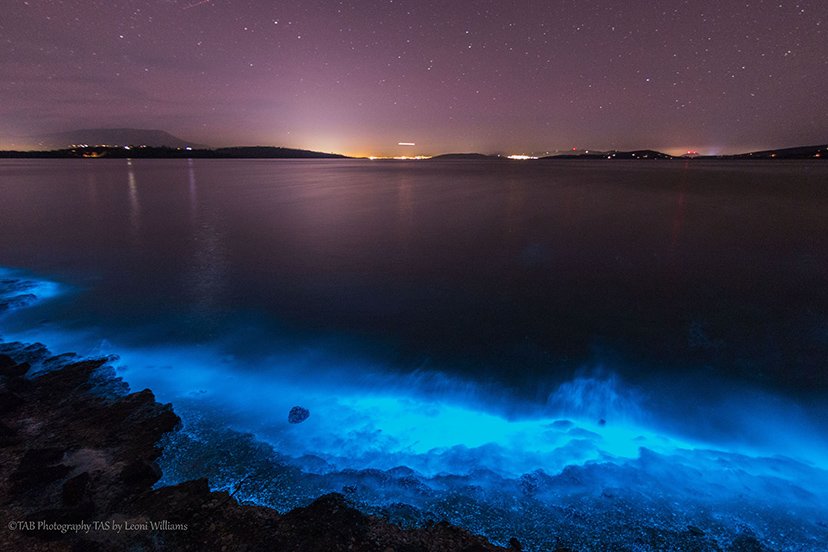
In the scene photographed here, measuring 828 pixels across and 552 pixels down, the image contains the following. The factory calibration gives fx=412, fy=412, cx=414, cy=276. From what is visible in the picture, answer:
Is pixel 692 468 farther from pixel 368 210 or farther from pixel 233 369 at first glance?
pixel 368 210

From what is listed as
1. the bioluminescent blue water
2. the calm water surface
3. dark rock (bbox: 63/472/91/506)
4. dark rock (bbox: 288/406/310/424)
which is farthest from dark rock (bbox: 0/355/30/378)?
dark rock (bbox: 288/406/310/424)

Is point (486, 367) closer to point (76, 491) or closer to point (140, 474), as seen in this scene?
point (140, 474)

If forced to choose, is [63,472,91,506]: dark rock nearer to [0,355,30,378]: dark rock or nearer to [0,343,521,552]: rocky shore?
[0,343,521,552]: rocky shore

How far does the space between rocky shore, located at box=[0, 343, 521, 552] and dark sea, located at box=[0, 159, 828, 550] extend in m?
0.28

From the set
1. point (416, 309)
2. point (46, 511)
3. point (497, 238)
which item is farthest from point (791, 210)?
point (46, 511)

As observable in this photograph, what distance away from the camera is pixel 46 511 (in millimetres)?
3781

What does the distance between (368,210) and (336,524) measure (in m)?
25.3

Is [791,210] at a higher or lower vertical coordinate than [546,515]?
higher

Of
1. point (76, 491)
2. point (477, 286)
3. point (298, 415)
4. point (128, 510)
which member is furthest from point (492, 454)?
point (477, 286)

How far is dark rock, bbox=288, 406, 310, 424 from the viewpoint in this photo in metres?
5.99

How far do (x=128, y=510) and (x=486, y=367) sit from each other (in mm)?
5509

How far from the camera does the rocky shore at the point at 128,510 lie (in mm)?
3697

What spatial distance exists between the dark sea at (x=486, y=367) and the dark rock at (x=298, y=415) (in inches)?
7.5

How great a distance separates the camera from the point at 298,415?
20.0 feet
